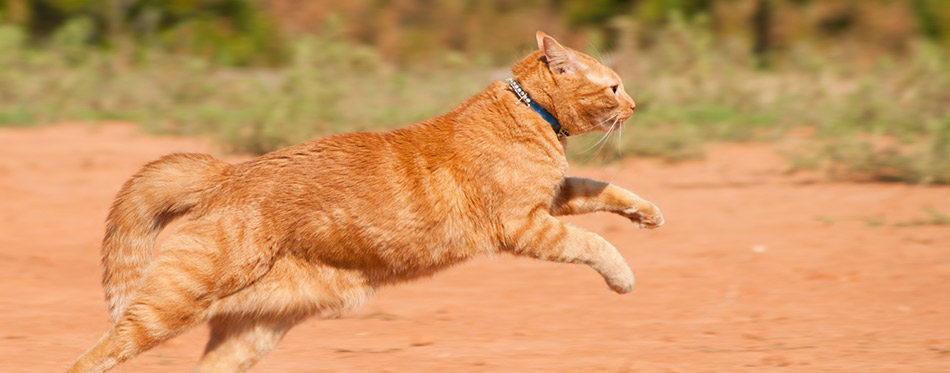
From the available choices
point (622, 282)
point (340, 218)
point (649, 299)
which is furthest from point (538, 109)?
point (649, 299)

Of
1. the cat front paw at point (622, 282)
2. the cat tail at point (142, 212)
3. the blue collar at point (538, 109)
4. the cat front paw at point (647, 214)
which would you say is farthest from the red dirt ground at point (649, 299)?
the blue collar at point (538, 109)

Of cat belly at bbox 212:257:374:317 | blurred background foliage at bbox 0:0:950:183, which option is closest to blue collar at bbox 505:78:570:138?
cat belly at bbox 212:257:374:317

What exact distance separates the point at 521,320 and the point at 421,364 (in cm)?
116

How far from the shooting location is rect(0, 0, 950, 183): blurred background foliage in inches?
451

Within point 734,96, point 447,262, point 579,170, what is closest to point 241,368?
point 447,262

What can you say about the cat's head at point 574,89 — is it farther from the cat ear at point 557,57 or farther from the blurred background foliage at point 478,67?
the blurred background foliage at point 478,67

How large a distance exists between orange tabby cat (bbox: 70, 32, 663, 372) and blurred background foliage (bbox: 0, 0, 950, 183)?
3.88 metres

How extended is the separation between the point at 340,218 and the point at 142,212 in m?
0.82

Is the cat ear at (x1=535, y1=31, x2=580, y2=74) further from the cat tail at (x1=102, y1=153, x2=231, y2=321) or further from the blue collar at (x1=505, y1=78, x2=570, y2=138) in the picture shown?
the cat tail at (x1=102, y1=153, x2=231, y2=321)

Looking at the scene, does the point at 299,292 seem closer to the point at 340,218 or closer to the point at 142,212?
the point at 340,218

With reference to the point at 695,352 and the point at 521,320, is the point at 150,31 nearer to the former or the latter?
the point at 521,320

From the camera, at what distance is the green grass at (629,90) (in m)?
11.1

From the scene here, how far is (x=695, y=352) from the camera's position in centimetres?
510

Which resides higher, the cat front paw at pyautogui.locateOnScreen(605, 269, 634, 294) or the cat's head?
the cat's head
